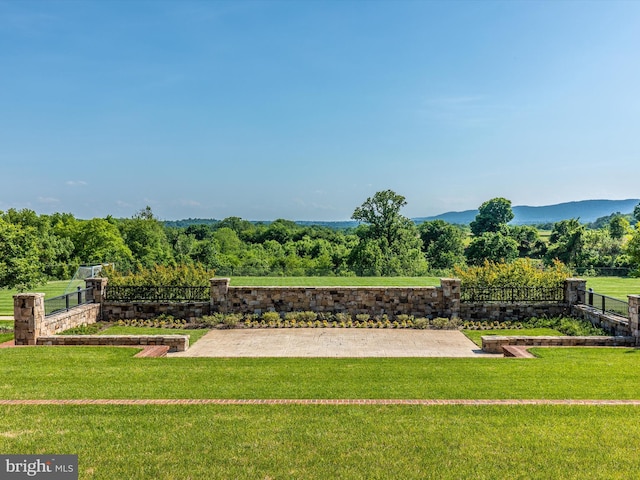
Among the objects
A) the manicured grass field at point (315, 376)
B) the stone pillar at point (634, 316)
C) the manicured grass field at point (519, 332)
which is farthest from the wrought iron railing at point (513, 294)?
the manicured grass field at point (315, 376)

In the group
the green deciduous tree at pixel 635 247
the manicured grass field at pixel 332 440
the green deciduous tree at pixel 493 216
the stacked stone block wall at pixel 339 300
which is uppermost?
the green deciduous tree at pixel 493 216

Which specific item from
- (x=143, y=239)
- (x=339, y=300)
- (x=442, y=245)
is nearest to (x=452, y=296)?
(x=339, y=300)

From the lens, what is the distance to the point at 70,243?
172 feet

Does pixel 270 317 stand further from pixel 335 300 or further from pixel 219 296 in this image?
pixel 335 300

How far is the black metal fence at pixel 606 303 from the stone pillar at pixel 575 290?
76 millimetres

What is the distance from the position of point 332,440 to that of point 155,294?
12.2 metres

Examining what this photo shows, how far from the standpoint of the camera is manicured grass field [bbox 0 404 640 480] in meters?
4.94

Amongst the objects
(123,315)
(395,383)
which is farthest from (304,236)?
(395,383)

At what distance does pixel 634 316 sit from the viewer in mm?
11766

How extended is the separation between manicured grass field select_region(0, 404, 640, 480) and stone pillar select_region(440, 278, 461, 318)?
30.1 ft

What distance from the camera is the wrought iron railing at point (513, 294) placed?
16234mm

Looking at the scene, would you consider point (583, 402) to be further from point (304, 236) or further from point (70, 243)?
point (304, 236)

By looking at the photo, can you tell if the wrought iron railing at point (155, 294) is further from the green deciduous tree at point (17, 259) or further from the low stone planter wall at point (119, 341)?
the low stone planter wall at point (119, 341)
